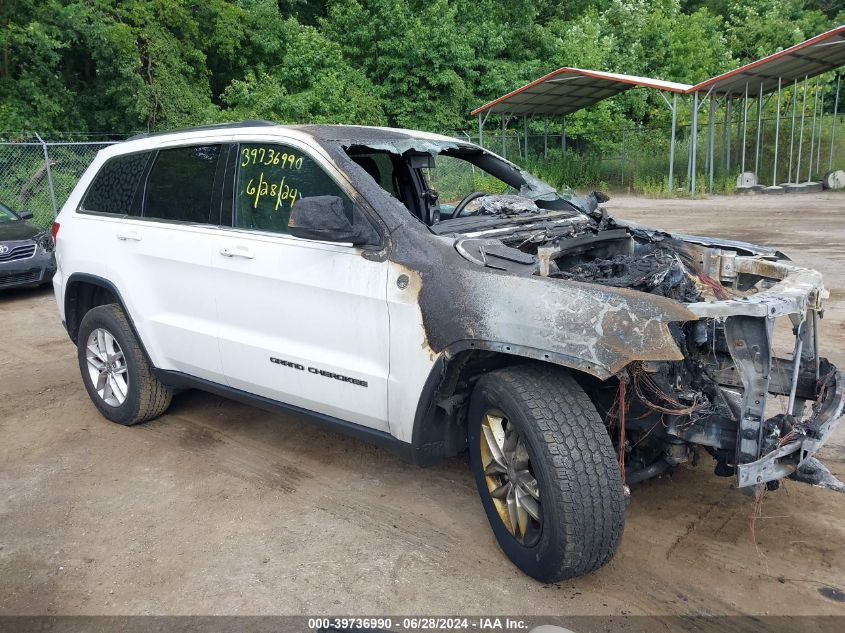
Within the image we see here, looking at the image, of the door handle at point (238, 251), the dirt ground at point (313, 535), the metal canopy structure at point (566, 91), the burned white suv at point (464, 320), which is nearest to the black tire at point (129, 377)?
the burned white suv at point (464, 320)

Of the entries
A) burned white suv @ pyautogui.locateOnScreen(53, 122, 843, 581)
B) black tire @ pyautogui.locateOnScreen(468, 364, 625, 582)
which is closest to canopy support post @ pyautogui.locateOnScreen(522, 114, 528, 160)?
burned white suv @ pyautogui.locateOnScreen(53, 122, 843, 581)

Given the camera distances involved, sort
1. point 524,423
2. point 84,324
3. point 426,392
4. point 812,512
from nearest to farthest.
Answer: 1. point 524,423
2. point 426,392
3. point 812,512
4. point 84,324

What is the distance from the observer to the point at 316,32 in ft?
83.5

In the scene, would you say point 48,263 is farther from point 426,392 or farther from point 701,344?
point 701,344

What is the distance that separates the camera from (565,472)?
277 cm

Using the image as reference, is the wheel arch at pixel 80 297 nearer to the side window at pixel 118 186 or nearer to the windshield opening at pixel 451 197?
the side window at pixel 118 186

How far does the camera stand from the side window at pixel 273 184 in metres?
3.67

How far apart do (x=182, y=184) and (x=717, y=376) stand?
10.4 feet

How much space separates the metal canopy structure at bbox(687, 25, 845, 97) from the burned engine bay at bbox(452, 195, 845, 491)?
1754 cm

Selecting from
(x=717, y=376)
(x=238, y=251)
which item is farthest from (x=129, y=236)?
(x=717, y=376)

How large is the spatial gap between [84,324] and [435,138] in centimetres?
269

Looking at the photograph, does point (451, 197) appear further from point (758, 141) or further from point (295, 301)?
point (758, 141)

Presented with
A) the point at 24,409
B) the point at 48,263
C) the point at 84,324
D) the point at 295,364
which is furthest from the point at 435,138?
the point at 48,263

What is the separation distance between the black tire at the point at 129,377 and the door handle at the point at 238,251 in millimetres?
1170
